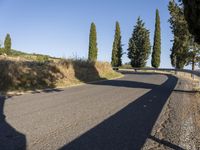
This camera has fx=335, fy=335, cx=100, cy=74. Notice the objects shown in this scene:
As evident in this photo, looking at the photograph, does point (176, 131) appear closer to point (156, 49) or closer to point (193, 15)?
point (193, 15)

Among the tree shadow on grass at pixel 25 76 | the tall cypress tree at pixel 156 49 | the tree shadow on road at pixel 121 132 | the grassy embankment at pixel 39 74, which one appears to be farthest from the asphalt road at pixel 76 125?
the tall cypress tree at pixel 156 49

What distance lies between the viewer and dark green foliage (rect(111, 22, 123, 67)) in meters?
76.4

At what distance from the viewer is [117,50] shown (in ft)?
253

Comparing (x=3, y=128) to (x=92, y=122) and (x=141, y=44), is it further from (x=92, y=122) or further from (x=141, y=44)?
(x=141, y=44)

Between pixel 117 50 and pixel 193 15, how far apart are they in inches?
2416

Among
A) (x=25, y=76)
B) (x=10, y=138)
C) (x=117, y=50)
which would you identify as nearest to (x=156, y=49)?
(x=117, y=50)

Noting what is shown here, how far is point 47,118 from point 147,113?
3.03 meters

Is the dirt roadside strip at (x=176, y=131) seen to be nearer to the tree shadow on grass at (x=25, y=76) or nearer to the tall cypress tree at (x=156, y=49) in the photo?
the tree shadow on grass at (x=25, y=76)

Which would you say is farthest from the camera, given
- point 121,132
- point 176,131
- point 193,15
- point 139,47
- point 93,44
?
point 139,47

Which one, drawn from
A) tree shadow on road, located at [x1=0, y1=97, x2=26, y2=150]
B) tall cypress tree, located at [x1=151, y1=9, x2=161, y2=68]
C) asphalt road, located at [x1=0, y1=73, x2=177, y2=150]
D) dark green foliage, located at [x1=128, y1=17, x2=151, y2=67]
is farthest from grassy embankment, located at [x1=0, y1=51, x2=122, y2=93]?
dark green foliage, located at [x1=128, y1=17, x2=151, y2=67]

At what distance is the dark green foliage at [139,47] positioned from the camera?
74.3 metres

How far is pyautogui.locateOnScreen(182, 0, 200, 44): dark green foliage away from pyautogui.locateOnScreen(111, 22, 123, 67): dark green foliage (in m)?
59.5

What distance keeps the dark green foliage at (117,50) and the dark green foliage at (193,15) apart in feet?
195

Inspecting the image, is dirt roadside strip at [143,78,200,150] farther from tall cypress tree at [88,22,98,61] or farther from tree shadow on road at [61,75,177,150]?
tall cypress tree at [88,22,98,61]
